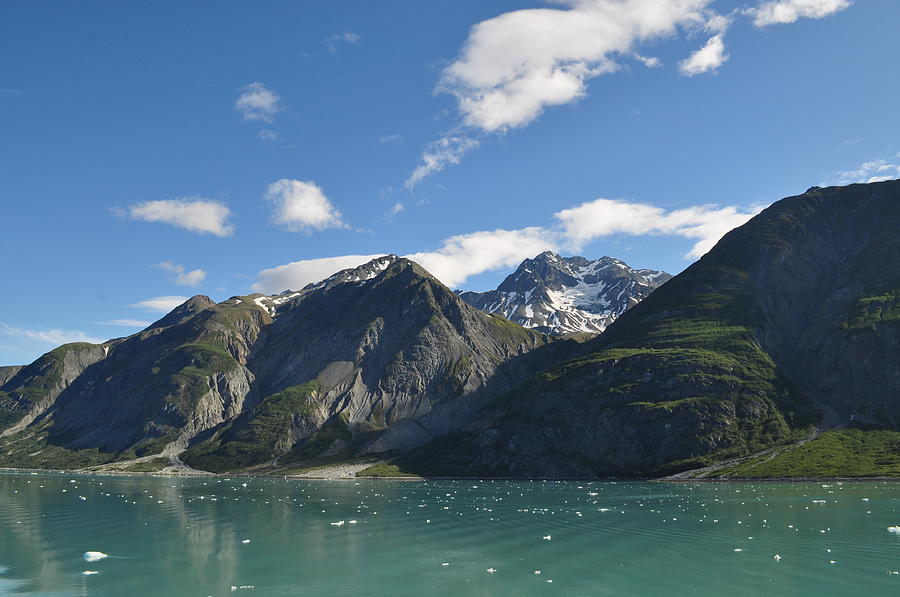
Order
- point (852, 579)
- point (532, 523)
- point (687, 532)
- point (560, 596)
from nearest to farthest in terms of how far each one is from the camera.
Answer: point (560, 596), point (852, 579), point (687, 532), point (532, 523)

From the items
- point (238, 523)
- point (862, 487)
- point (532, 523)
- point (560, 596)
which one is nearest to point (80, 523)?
point (238, 523)

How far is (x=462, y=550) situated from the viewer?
172ft

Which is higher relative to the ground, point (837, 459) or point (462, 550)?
point (462, 550)

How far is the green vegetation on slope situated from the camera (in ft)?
501

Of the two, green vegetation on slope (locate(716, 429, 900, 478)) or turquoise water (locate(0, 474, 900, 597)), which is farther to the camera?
green vegetation on slope (locate(716, 429, 900, 478))

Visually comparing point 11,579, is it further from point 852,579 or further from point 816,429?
point 816,429

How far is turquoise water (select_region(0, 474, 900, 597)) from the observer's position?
3897 centimetres

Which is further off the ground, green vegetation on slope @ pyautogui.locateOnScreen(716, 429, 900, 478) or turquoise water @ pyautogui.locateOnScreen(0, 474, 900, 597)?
turquoise water @ pyautogui.locateOnScreen(0, 474, 900, 597)

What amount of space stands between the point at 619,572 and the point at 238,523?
47.8m

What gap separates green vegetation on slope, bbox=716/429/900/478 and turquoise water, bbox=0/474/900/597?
2920 inches

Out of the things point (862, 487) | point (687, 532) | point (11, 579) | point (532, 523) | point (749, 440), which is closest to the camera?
point (11, 579)

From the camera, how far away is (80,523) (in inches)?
2867

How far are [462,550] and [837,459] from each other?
149 meters

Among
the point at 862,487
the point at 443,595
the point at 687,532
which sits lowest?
the point at 862,487
